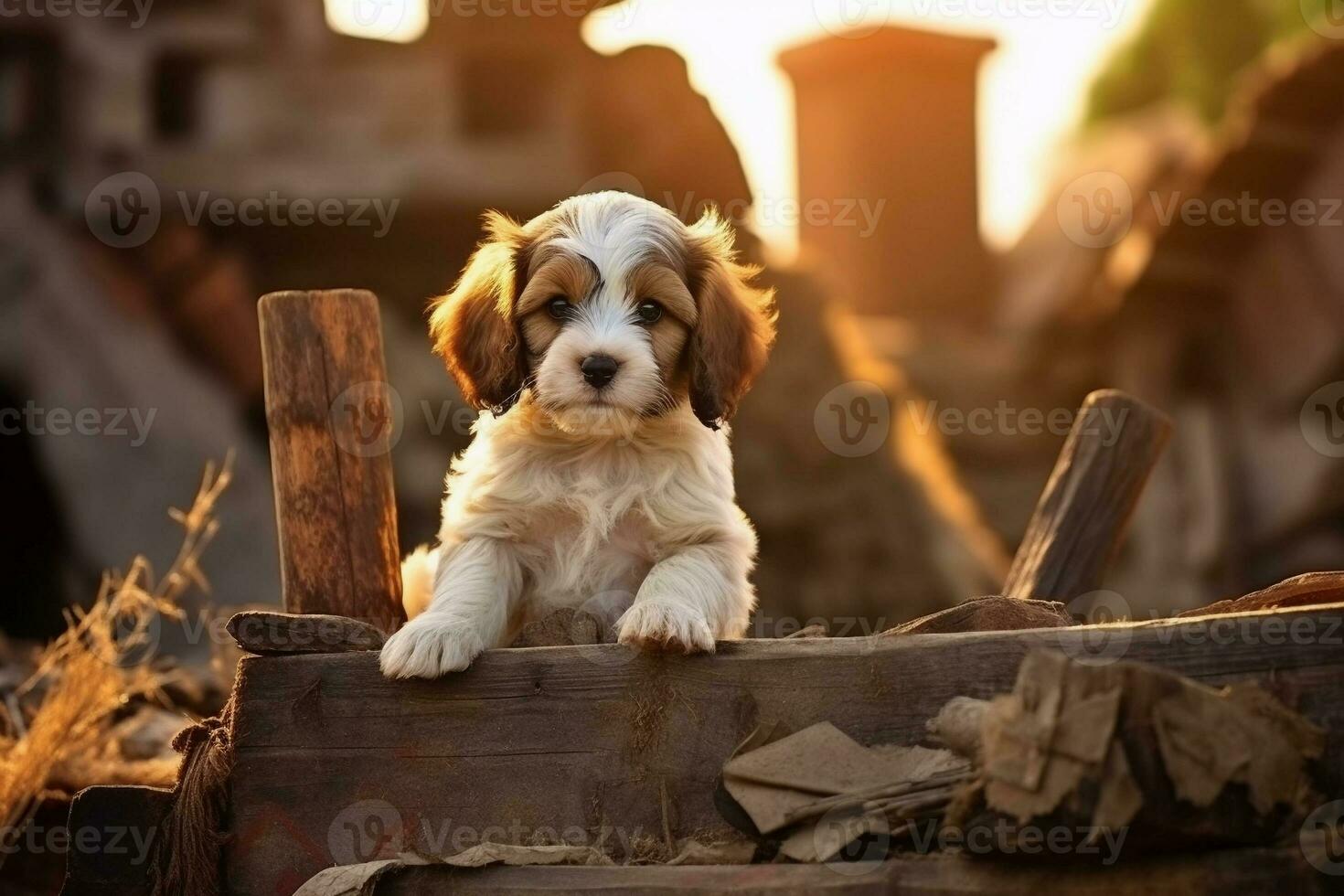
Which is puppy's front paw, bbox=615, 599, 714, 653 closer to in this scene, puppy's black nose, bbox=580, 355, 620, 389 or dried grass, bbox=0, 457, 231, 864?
puppy's black nose, bbox=580, 355, 620, 389

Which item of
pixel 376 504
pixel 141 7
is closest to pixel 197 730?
pixel 376 504

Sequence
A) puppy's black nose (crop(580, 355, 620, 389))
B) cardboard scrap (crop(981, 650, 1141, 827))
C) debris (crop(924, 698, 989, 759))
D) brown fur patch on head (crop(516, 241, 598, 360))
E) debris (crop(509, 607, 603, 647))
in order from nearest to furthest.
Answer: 1. cardboard scrap (crop(981, 650, 1141, 827))
2. debris (crop(924, 698, 989, 759))
3. puppy's black nose (crop(580, 355, 620, 389))
4. debris (crop(509, 607, 603, 647))
5. brown fur patch on head (crop(516, 241, 598, 360))

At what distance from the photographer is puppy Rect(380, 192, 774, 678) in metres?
5.05

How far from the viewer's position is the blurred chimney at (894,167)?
76.7 ft

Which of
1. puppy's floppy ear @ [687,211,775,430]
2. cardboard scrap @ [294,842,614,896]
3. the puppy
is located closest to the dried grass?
the puppy

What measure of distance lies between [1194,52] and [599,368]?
106ft

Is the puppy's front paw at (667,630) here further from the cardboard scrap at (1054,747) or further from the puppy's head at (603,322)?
the cardboard scrap at (1054,747)

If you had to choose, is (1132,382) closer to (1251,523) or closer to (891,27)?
(1251,523)

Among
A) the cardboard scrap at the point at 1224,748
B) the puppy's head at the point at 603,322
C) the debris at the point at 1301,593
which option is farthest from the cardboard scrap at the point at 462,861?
the debris at the point at 1301,593

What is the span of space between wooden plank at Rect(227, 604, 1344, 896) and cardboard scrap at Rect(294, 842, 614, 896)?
0.53 ft

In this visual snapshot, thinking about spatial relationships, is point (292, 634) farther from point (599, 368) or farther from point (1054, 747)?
point (1054, 747)

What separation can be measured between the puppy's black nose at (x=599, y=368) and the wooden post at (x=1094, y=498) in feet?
7.62

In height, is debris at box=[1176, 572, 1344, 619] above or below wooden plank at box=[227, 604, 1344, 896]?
above

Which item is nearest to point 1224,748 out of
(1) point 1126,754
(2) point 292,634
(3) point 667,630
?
(1) point 1126,754
